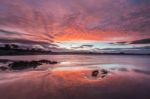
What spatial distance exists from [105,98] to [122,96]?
1.02m

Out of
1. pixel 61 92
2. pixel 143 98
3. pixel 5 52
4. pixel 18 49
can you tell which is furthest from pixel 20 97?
pixel 18 49

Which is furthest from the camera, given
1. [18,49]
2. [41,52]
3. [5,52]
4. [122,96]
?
[41,52]

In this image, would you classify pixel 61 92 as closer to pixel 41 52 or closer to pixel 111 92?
pixel 111 92

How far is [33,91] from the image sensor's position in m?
10.1

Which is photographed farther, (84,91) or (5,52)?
(5,52)

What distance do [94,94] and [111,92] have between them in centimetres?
112

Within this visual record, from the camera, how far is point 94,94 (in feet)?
32.2

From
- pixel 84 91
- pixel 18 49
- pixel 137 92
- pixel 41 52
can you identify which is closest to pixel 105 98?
pixel 84 91

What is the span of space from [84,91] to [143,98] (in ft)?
10.8

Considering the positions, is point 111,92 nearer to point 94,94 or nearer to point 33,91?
point 94,94

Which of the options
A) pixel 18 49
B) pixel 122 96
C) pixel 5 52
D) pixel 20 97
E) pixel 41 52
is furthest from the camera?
pixel 41 52

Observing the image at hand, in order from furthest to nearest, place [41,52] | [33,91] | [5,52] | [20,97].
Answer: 1. [41,52]
2. [5,52]
3. [33,91]
4. [20,97]

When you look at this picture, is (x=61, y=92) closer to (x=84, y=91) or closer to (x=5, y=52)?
(x=84, y=91)

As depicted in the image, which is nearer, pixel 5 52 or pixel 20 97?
pixel 20 97
